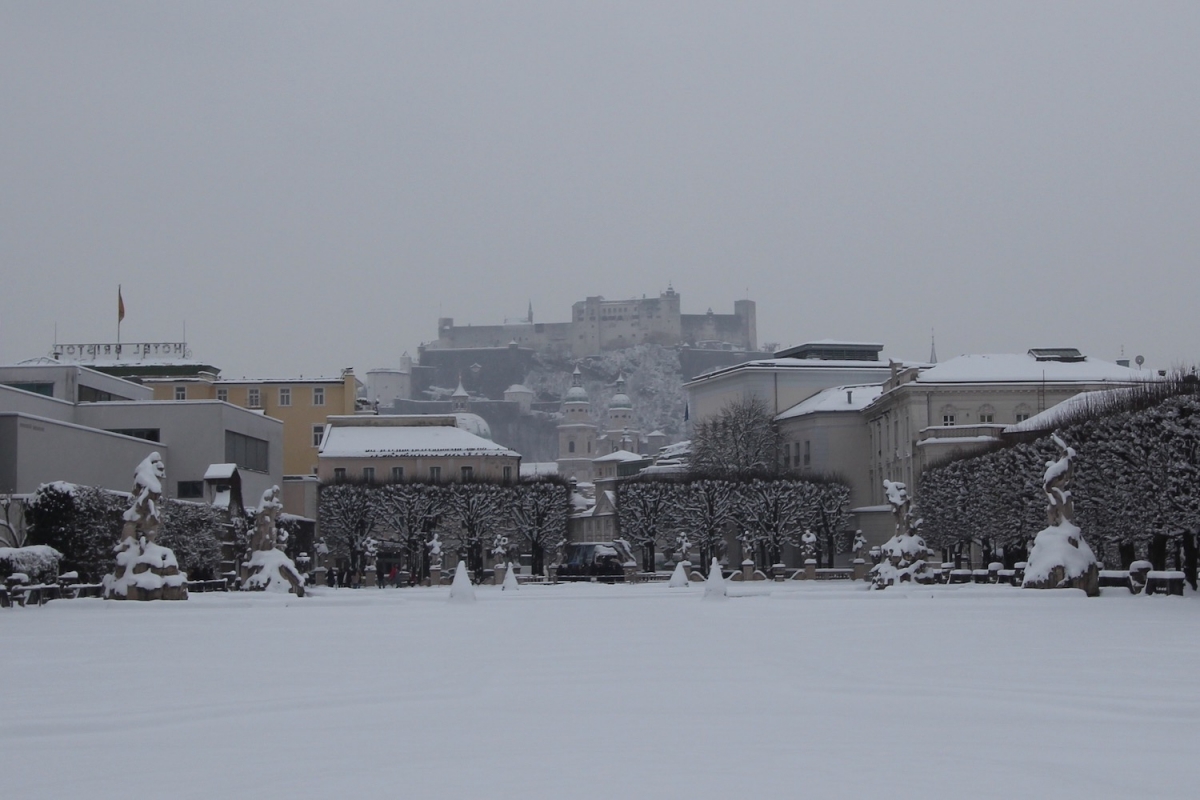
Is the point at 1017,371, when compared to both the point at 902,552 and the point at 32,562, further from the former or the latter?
the point at 32,562

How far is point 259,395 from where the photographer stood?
3824 inches

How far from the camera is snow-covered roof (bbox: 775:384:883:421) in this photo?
91312mm

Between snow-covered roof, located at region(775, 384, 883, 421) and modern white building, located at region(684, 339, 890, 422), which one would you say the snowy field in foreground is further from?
modern white building, located at region(684, 339, 890, 422)

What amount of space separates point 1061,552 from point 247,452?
43.5 meters

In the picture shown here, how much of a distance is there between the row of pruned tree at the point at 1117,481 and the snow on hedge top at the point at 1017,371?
23.0 metres

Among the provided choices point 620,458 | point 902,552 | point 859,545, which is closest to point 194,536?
point 902,552

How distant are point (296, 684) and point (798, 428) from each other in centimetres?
8114

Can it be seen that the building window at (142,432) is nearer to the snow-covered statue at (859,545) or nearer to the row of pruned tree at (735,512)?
the row of pruned tree at (735,512)

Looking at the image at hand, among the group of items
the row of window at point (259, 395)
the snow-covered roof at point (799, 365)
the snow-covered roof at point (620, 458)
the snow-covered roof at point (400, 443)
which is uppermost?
the snow-covered roof at point (799, 365)

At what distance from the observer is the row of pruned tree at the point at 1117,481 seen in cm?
3344

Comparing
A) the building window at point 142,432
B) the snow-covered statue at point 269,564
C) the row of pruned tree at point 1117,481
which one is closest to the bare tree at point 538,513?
the building window at point 142,432

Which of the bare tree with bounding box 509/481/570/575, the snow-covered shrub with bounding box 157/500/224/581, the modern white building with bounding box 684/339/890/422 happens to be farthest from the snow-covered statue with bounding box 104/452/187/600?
the modern white building with bounding box 684/339/890/422

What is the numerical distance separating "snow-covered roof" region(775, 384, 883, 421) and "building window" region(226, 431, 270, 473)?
118ft

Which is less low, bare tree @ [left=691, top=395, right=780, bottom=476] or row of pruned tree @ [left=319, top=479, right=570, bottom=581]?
bare tree @ [left=691, top=395, right=780, bottom=476]
